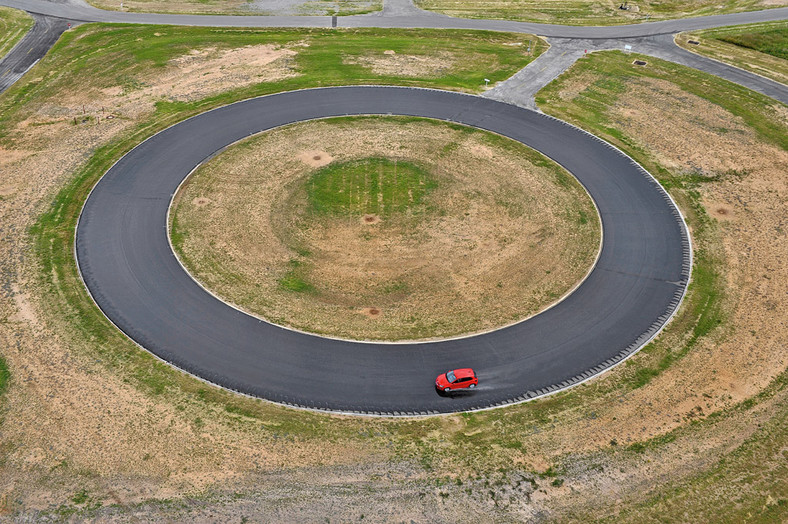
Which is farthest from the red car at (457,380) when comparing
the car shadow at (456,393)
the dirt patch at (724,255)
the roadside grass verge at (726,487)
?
the roadside grass verge at (726,487)

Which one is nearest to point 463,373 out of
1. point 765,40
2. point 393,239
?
point 393,239

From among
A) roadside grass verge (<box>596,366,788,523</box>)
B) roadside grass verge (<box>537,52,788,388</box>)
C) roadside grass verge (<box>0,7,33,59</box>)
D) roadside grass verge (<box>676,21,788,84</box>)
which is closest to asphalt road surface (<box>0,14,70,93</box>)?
roadside grass verge (<box>0,7,33,59</box>)

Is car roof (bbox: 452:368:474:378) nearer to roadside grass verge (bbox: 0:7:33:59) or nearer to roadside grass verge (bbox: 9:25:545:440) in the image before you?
roadside grass verge (bbox: 9:25:545:440)

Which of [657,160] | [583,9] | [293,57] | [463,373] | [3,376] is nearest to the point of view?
[463,373]

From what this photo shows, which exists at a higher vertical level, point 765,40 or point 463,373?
point 765,40


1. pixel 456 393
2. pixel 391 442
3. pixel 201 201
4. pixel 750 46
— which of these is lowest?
pixel 391 442

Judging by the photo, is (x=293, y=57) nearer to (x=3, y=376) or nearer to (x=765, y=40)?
(x=3, y=376)

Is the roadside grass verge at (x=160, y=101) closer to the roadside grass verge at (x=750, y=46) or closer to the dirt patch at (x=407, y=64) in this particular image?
the dirt patch at (x=407, y=64)
